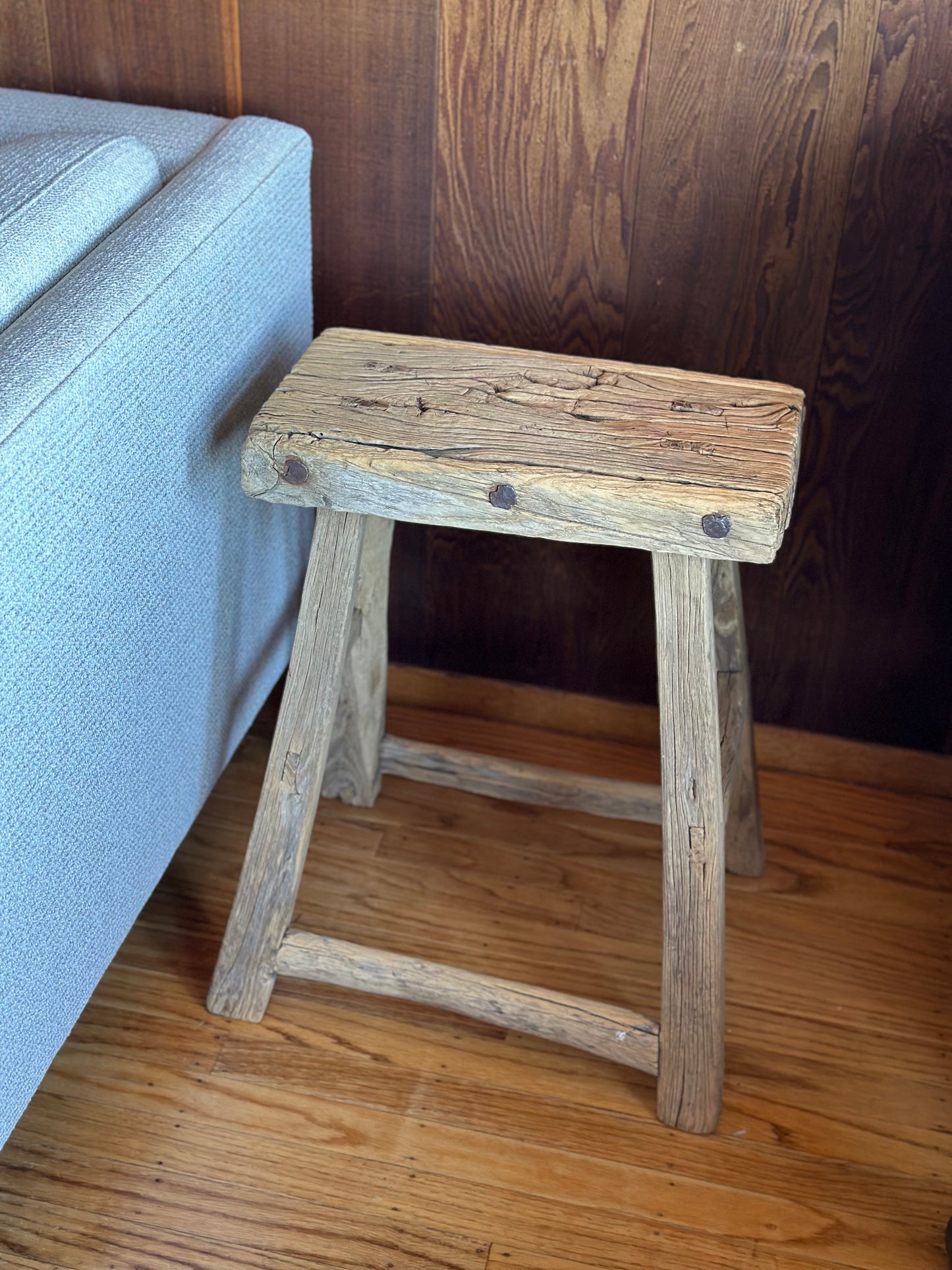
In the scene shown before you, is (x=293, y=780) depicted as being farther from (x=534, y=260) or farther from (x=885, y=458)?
(x=885, y=458)

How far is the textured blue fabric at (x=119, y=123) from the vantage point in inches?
44.0

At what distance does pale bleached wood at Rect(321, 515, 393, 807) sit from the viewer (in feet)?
3.92

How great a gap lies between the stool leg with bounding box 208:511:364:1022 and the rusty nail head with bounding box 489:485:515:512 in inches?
5.4

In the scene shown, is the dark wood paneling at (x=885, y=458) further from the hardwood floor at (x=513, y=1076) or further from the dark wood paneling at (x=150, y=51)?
the dark wood paneling at (x=150, y=51)

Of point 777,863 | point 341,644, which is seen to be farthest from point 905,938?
point 341,644

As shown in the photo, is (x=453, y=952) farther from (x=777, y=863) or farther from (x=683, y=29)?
(x=683, y=29)

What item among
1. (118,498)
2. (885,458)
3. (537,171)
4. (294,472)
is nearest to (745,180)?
(537,171)

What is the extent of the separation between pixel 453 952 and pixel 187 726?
1.19 ft

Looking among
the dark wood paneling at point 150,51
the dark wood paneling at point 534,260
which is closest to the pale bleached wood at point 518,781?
the dark wood paneling at point 534,260

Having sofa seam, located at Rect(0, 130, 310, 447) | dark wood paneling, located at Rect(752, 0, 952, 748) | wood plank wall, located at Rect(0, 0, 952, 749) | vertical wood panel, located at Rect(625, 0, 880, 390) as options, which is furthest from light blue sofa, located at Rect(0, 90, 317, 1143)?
dark wood paneling, located at Rect(752, 0, 952, 748)

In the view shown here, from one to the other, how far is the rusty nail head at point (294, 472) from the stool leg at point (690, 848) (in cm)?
27

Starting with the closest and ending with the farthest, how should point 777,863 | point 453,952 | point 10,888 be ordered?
point 10,888
point 453,952
point 777,863

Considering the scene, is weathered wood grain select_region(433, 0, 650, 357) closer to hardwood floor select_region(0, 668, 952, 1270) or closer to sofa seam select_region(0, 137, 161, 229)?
sofa seam select_region(0, 137, 161, 229)

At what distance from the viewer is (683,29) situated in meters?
1.11
